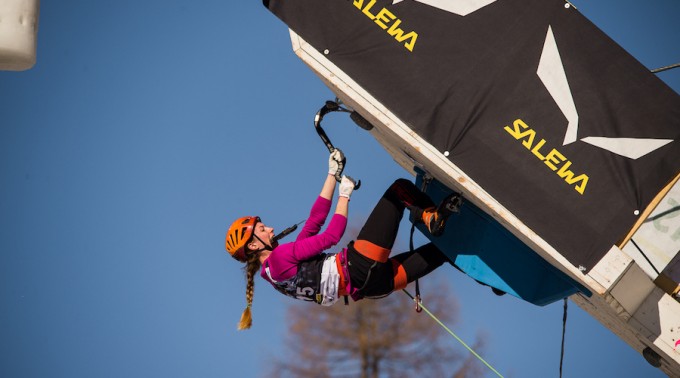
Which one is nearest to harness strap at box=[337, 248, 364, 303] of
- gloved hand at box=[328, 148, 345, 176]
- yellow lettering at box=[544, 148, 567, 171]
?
gloved hand at box=[328, 148, 345, 176]

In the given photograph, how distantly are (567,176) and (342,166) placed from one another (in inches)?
63.4

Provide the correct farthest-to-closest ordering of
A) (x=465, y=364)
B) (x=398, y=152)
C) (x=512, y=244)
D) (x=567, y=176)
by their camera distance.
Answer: (x=465, y=364), (x=398, y=152), (x=512, y=244), (x=567, y=176)

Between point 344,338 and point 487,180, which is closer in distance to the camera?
point 487,180

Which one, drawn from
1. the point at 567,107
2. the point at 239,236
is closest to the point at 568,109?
the point at 567,107

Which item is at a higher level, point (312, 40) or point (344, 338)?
point (312, 40)

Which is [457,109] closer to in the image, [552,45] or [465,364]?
[552,45]

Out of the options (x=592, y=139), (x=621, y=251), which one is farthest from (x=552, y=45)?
(x=621, y=251)

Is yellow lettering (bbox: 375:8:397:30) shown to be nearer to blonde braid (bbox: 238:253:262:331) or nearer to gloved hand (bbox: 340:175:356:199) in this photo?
gloved hand (bbox: 340:175:356:199)

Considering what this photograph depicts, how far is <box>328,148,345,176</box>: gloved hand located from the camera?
19.7ft

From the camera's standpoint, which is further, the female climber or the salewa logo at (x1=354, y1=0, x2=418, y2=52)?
the female climber

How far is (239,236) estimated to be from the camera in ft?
20.4

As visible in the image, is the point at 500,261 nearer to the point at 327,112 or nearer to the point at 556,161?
the point at 556,161

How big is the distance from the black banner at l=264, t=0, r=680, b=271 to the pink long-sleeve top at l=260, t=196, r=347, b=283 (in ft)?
3.11

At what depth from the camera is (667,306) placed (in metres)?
5.59
